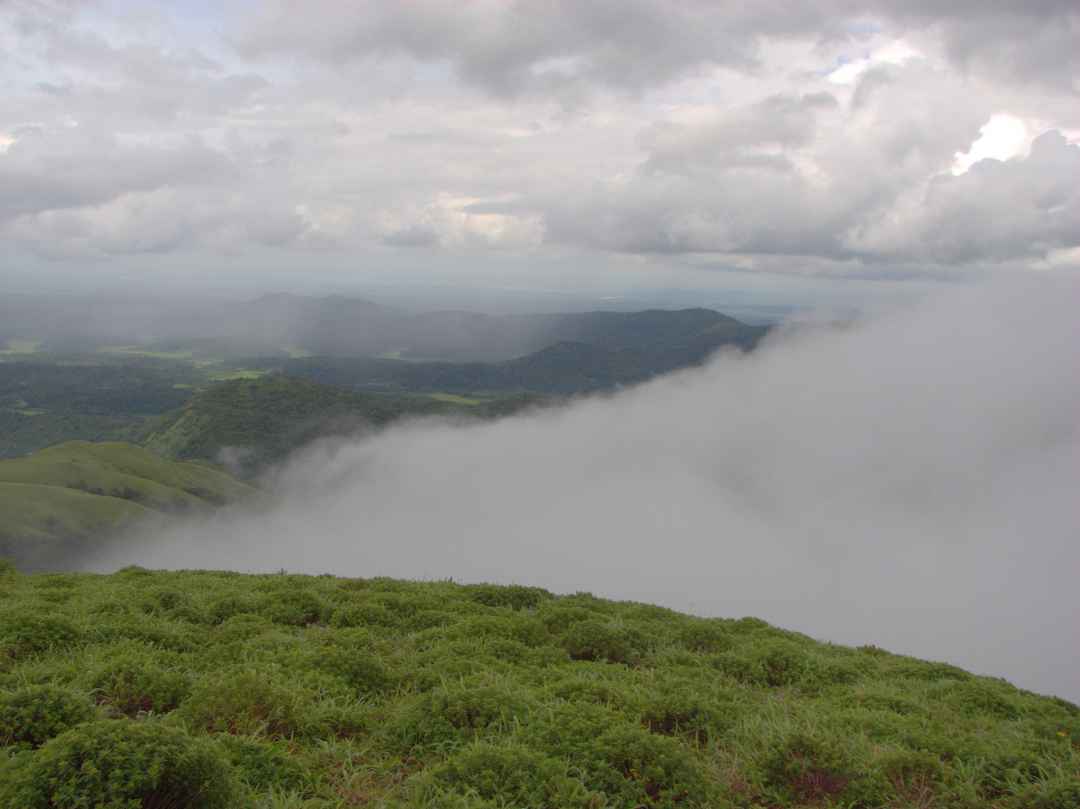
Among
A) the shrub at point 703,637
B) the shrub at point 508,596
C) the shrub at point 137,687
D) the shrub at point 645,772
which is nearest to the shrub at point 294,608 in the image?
the shrub at point 508,596

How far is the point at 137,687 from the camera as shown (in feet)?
34.0

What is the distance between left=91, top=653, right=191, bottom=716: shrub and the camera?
399 inches

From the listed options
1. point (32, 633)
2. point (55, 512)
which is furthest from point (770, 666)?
point (55, 512)

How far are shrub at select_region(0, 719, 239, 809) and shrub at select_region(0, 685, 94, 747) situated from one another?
1511mm

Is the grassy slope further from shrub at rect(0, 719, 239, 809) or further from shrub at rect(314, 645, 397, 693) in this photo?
shrub at rect(0, 719, 239, 809)

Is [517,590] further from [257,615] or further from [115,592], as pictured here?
[115,592]

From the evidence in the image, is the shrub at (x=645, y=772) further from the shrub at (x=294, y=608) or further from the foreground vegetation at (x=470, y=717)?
the shrub at (x=294, y=608)

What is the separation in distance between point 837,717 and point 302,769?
26.4 ft

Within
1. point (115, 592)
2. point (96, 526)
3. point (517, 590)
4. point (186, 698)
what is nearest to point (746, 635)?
point (517, 590)

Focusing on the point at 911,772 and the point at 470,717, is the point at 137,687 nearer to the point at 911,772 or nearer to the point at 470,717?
the point at 470,717

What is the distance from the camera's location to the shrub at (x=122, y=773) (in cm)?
649

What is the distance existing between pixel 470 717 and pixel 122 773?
4.62m

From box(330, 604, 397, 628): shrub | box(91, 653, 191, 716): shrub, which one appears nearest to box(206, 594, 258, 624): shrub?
box(330, 604, 397, 628): shrub

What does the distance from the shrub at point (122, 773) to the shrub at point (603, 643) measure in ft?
29.9
